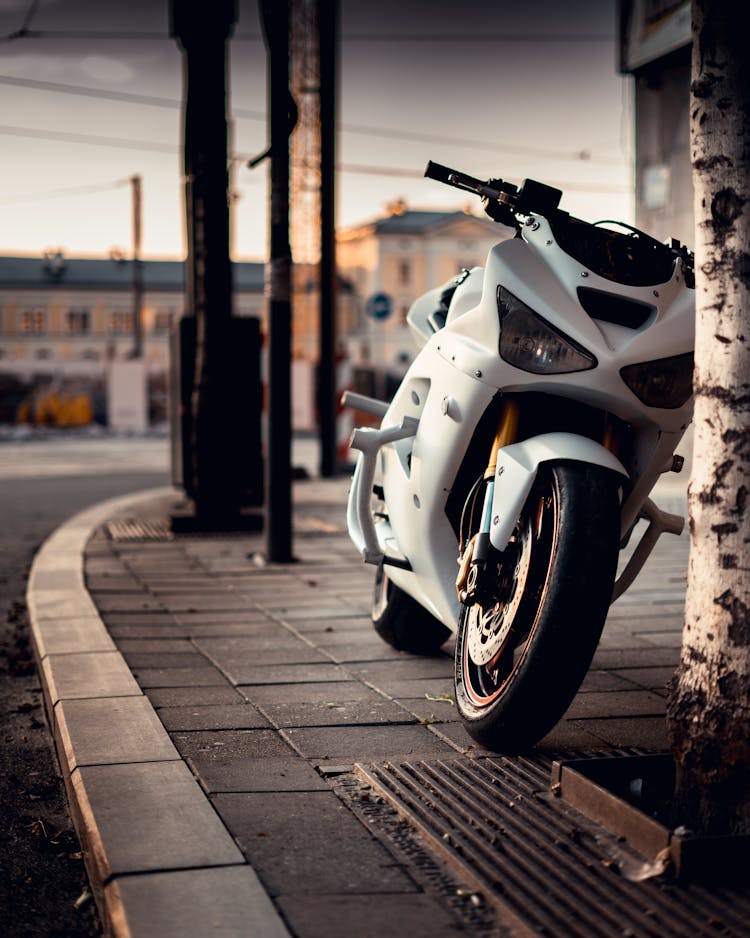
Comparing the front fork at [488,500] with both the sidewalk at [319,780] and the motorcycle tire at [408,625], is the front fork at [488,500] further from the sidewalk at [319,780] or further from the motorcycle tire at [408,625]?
the motorcycle tire at [408,625]

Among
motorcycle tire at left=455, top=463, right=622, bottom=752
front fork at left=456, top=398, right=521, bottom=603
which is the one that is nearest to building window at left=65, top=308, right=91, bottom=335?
front fork at left=456, top=398, right=521, bottom=603

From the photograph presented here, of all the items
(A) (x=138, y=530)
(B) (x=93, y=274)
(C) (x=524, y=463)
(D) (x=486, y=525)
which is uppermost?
(B) (x=93, y=274)

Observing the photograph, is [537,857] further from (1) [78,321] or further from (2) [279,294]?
(1) [78,321]

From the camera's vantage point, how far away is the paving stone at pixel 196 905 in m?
2.40

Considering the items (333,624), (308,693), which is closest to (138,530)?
(333,624)

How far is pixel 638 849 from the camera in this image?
109 inches

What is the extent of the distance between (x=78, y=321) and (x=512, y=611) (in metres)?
88.5

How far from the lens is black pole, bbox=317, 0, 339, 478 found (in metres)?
15.2

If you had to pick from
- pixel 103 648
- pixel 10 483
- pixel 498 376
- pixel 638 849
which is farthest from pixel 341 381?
pixel 638 849

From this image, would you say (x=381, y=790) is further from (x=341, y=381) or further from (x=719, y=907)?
(x=341, y=381)

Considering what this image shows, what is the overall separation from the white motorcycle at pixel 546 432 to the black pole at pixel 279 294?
3.77 metres

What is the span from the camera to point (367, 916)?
2.53 meters

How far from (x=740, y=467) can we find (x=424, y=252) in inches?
3245

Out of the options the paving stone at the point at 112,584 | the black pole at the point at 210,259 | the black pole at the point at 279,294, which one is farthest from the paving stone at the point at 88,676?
the black pole at the point at 210,259
